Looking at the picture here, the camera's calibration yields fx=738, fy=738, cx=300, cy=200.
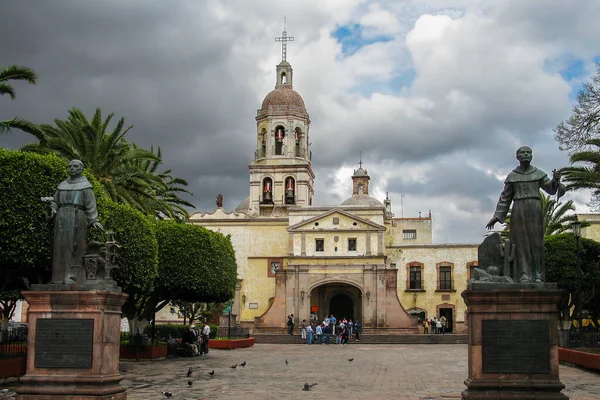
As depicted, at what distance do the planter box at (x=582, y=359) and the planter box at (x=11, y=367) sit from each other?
1620 centimetres

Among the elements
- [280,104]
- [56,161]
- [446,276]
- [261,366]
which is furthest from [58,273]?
[280,104]

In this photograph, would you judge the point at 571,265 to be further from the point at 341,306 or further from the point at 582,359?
A: the point at 341,306

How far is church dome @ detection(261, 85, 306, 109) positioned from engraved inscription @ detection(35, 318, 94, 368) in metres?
58.0

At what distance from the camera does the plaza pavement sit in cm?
1598

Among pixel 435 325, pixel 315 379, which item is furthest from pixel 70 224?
pixel 435 325

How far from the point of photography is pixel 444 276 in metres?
60.5

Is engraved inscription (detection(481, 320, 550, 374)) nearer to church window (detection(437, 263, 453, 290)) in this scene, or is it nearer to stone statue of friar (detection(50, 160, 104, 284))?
stone statue of friar (detection(50, 160, 104, 284))

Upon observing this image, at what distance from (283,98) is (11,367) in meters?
53.0

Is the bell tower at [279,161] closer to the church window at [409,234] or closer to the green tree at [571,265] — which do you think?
the church window at [409,234]

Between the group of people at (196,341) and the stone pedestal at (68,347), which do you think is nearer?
the stone pedestal at (68,347)

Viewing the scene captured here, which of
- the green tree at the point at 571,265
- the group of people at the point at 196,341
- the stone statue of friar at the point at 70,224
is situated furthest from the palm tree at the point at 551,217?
the stone statue of friar at the point at 70,224

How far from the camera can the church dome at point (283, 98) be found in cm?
6944

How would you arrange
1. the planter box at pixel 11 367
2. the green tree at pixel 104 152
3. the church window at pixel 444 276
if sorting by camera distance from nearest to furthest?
the planter box at pixel 11 367, the green tree at pixel 104 152, the church window at pixel 444 276

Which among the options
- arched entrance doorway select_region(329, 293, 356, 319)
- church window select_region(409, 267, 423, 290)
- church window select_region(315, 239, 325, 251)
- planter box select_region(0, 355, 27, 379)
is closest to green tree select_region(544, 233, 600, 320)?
planter box select_region(0, 355, 27, 379)
